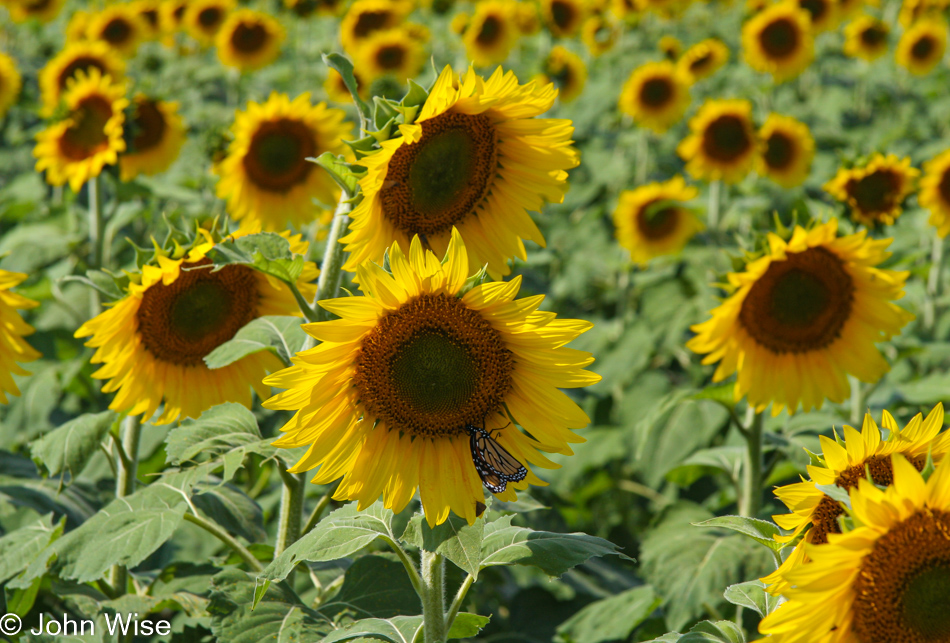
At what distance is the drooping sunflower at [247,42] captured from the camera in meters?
6.82

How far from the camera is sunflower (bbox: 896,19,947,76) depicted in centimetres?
792

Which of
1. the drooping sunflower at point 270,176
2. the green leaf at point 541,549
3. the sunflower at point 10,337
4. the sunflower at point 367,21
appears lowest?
the green leaf at point 541,549

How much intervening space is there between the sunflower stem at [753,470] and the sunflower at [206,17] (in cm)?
613

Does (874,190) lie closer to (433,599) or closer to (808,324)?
(808,324)

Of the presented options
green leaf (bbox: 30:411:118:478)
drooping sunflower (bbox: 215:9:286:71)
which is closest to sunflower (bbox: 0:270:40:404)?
green leaf (bbox: 30:411:118:478)

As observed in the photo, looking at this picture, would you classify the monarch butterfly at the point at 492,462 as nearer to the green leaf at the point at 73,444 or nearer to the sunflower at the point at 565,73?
the green leaf at the point at 73,444

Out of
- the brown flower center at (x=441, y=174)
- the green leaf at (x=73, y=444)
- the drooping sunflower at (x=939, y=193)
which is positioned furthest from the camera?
the drooping sunflower at (x=939, y=193)

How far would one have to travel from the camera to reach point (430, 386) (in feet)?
5.77

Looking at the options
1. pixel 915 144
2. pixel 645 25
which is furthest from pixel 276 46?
pixel 915 144

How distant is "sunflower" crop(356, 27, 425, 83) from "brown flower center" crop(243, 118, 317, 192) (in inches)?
119

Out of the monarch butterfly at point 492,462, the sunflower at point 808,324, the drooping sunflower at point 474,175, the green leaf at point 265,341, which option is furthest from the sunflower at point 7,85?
the monarch butterfly at point 492,462

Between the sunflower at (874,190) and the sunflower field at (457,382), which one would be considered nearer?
the sunflower field at (457,382)

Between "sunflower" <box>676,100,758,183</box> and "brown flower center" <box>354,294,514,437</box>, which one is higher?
"sunflower" <box>676,100,758,183</box>

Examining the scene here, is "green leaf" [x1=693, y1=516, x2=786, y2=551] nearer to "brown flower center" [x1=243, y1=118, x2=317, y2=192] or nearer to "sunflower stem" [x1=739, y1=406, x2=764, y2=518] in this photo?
"sunflower stem" [x1=739, y1=406, x2=764, y2=518]
